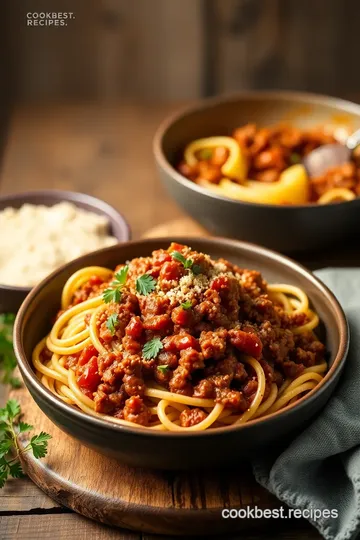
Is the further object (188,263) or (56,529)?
(188,263)

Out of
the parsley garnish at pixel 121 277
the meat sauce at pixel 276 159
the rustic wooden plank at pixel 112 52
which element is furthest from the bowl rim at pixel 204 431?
the rustic wooden plank at pixel 112 52

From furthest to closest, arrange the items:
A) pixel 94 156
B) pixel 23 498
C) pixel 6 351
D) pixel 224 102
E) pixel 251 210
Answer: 1. pixel 94 156
2. pixel 224 102
3. pixel 251 210
4. pixel 6 351
5. pixel 23 498

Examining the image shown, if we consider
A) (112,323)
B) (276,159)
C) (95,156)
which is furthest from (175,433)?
(95,156)

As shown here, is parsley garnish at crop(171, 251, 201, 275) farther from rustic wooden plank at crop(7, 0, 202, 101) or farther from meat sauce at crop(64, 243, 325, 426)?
rustic wooden plank at crop(7, 0, 202, 101)

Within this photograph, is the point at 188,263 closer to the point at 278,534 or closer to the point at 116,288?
the point at 116,288

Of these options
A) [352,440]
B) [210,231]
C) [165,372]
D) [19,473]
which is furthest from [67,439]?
[210,231]

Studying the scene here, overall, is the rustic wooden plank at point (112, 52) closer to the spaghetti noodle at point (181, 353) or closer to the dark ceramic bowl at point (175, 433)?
the dark ceramic bowl at point (175, 433)

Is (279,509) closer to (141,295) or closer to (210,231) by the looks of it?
(141,295)
